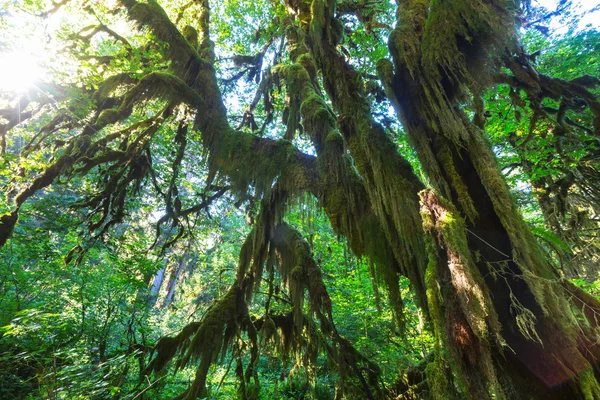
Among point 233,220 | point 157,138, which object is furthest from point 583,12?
point 233,220

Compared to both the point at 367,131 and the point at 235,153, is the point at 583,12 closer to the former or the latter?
the point at 367,131

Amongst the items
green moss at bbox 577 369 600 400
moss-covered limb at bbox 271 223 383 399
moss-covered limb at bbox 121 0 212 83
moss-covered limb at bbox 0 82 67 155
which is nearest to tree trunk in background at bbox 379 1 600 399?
green moss at bbox 577 369 600 400

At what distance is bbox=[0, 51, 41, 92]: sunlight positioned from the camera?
348 cm

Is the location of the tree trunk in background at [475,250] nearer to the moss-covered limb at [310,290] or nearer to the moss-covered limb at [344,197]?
the moss-covered limb at [344,197]

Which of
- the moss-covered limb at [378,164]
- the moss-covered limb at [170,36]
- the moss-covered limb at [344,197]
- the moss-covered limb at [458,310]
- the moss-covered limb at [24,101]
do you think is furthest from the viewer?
the moss-covered limb at [170,36]

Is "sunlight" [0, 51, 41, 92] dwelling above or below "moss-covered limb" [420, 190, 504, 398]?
above

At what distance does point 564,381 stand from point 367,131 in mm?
2707

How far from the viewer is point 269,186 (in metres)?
4.02

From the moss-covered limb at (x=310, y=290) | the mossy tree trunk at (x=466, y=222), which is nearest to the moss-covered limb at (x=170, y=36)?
the mossy tree trunk at (x=466, y=222)

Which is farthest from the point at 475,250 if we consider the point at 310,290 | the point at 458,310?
the point at 310,290

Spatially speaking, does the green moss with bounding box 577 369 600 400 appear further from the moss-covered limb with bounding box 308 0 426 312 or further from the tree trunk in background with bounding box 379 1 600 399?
the moss-covered limb with bounding box 308 0 426 312

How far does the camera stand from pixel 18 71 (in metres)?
3.66

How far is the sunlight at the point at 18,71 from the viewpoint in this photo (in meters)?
3.48

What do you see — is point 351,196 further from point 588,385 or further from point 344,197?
point 588,385
